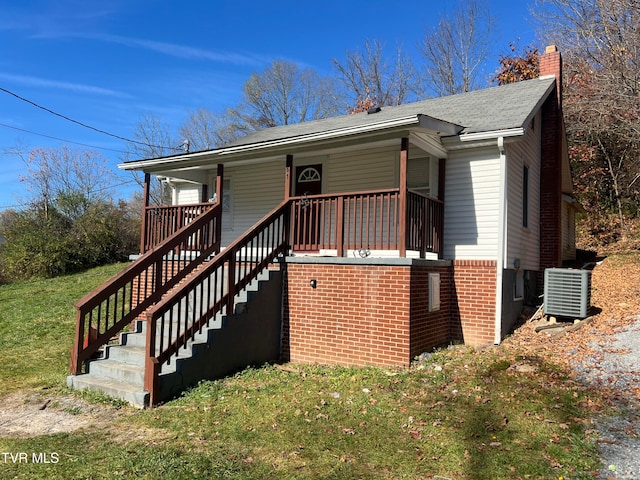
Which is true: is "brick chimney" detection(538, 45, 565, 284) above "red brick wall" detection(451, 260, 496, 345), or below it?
above

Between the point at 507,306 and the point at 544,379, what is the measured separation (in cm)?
259

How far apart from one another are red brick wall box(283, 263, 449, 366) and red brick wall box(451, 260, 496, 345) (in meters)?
0.23

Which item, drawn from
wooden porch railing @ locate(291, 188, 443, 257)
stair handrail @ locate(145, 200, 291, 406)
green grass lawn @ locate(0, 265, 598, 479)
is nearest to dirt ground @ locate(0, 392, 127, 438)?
green grass lawn @ locate(0, 265, 598, 479)

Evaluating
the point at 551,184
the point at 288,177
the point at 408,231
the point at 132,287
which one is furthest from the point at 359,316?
the point at 551,184

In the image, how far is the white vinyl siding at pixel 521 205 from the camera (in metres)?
8.83

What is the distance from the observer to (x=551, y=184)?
1131cm

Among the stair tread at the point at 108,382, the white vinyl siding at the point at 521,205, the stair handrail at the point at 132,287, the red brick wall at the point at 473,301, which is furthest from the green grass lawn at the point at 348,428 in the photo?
the white vinyl siding at the point at 521,205

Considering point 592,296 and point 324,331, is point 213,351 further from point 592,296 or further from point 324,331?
point 592,296

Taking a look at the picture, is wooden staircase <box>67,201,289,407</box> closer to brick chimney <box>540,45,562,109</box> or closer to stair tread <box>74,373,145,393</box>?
stair tread <box>74,373,145,393</box>

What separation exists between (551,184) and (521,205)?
2215 millimetres

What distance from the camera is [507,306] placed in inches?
336

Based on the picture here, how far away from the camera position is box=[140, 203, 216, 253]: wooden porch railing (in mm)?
10273

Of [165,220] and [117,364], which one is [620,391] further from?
[165,220]

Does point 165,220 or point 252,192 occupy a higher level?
point 252,192
